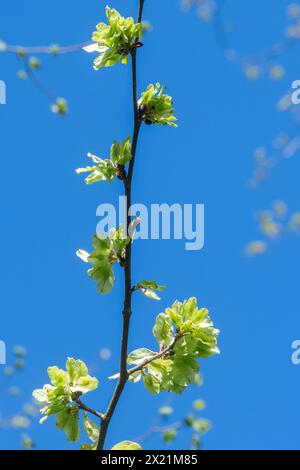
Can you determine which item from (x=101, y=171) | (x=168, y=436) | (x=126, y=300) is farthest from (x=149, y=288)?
(x=168, y=436)

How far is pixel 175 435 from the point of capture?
3400 mm

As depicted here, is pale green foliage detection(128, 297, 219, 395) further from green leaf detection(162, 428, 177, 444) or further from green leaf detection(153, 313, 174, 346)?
green leaf detection(162, 428, 177, 444)

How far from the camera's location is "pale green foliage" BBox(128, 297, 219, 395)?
195 cm

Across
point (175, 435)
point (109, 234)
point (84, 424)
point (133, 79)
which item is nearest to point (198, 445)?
point (175, 435)

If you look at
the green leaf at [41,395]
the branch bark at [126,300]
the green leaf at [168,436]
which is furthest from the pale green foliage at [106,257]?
the green leaf at [168,436]

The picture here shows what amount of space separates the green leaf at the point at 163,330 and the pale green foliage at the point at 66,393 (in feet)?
0.71

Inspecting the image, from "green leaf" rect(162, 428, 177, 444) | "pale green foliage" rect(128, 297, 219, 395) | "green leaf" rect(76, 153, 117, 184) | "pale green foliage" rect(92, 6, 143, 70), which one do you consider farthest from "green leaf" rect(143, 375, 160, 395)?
"green leaf" rect(162, 428, 177, 444)

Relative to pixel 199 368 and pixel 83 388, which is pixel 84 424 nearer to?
pixel 83 388

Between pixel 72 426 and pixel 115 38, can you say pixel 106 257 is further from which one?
pixel 115 38

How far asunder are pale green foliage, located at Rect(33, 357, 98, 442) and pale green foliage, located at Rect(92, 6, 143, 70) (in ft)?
2.86

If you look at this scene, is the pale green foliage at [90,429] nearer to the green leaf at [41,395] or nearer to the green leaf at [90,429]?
the green leaf at [90,429]

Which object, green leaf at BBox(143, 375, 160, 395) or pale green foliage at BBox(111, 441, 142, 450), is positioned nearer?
pale green foliage at BBox(111, 441, 142, 450)

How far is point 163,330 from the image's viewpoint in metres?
2.04
